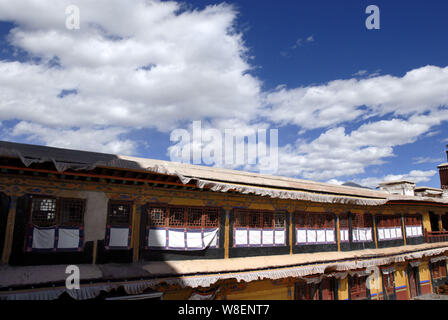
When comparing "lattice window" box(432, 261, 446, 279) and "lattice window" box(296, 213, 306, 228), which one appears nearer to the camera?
"lattice window" box(296, 213, 306, 228)

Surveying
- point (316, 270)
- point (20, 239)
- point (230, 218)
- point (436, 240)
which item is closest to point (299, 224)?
point (316, 270)

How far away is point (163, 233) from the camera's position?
1034 centimetres

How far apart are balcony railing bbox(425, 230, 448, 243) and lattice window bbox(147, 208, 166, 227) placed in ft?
62.1

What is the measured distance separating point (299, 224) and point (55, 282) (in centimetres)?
988

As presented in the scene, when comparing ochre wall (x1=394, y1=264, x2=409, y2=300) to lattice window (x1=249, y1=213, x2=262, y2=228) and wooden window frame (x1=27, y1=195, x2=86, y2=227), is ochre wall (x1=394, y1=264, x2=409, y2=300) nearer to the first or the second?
lattice window (x1=249, y1=213, x2=262, y2=228)

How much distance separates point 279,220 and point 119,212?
677 centimetres

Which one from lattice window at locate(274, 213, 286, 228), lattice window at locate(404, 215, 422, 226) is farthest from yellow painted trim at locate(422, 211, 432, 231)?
lattice window at locate(274, 213, 286, 228)

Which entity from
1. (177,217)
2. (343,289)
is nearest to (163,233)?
(177,217)

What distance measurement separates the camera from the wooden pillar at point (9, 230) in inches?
318

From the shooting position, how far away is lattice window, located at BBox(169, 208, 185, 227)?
10.7 meters

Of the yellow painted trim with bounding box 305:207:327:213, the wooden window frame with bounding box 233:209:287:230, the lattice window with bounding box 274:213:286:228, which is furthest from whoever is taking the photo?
the yellow painted trim with bounding box 305:207:327:213

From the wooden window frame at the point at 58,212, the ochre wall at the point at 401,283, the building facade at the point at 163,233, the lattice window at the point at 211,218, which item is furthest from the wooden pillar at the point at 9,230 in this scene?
the ochre wall at the point at 401,283

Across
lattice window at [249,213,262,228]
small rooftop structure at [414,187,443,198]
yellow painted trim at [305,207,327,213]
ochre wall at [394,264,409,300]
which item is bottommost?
ochre wall at [394,264,409,300]

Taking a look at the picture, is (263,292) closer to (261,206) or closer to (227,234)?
(227,234)
